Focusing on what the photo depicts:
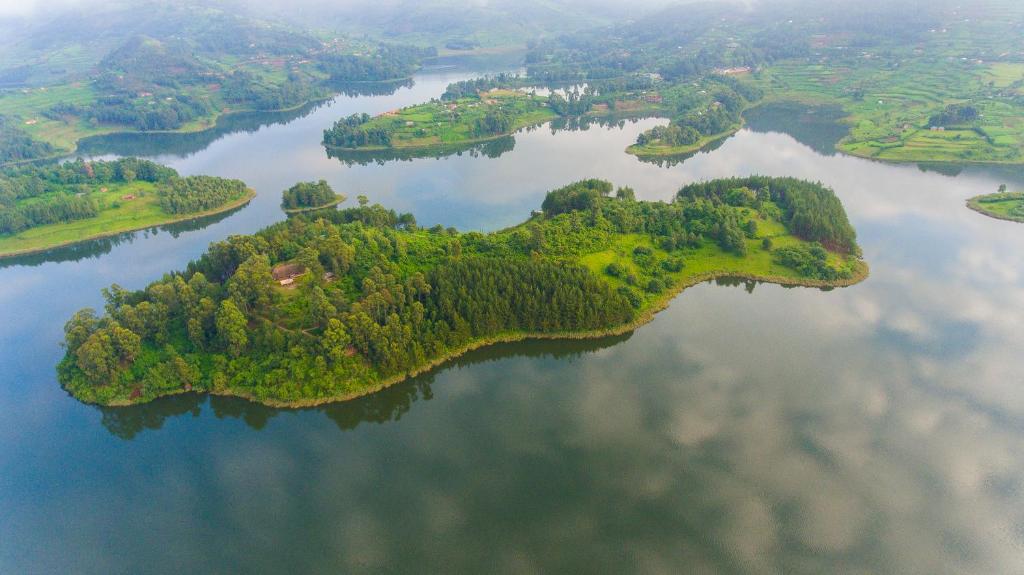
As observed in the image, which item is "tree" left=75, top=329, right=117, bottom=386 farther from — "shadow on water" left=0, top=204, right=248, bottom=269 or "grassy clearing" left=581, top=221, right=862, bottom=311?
"grassy clearing" left=581, top=221, right=862, bottom=311

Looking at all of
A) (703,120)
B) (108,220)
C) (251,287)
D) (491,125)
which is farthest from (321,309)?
(703,120)

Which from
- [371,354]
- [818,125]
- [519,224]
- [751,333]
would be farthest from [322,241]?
[818,125]

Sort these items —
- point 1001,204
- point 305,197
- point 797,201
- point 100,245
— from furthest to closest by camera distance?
point 305,197
point 1001,204
point 100,245
point 797,201

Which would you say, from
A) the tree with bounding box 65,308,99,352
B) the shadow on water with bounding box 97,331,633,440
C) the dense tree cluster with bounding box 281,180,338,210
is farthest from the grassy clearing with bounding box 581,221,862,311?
the tree with bounding box 65,308,99,352

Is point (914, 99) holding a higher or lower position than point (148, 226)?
higher

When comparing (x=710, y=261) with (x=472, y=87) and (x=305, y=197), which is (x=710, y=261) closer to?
(x=305, y=197)

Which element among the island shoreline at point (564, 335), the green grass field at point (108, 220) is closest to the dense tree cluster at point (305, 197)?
the green grass field at point (108, 220)

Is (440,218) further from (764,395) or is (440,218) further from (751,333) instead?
(764,395)
